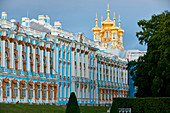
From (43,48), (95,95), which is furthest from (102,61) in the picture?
(43,48)

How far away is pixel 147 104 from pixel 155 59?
5564 mm

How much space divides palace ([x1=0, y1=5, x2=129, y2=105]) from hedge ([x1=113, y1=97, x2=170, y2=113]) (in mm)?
11298

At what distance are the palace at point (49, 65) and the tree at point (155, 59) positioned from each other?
10.6 m

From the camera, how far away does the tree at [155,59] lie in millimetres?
52406

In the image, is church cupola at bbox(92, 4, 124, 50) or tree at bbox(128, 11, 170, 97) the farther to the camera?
church cupola at bbox(92, 4, 124, 50)

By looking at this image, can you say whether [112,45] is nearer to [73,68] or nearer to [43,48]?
[73,68]

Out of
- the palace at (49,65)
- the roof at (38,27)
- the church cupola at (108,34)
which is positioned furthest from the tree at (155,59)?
the church cupola at (108,34)

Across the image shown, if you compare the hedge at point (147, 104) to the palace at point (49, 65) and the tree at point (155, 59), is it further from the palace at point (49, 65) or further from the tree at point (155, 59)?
the palace at point (49, 65)

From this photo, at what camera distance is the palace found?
53.5m

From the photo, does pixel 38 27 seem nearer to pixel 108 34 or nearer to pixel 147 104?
pixel 147 104

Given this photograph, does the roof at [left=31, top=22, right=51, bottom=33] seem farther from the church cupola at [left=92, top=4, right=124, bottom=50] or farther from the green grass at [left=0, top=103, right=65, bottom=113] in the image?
the church cupola at [left=92, top=4, right=124, bottom=50]

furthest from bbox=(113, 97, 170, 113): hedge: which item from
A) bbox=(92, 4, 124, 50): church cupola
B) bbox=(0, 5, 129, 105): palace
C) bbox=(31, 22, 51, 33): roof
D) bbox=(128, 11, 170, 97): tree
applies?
bbox=(92, 4, 124, 50): church cupola

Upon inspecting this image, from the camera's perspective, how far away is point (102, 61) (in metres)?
85.7

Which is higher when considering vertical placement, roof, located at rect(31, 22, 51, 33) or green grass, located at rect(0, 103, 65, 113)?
roof, located at rect(31, 22, 51, 33)
